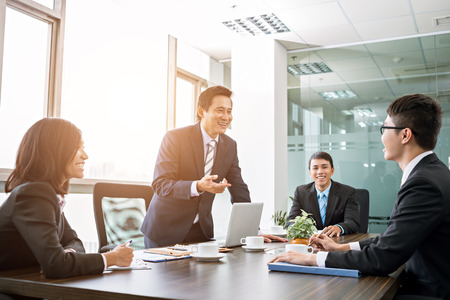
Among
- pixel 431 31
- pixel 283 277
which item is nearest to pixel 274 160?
pixel 431 31

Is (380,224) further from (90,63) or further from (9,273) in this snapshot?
(9,273)

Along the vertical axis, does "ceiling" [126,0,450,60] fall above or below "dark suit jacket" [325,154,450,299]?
above

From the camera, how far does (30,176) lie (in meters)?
1.56

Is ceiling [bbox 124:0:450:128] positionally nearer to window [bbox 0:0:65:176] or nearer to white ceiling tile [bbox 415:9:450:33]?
white ceiling tile [bbox 415:9:450:33]

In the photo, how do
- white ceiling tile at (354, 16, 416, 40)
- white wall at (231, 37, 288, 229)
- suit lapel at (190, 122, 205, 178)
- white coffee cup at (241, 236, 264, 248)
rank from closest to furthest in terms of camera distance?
white coffee cup at (241, 236, 264, 248) → suit lapel at (190, 122, 205, 178) → white ceiling tile at (354, 16, 416, 40) → white wall at (231, 37, 288, 229)

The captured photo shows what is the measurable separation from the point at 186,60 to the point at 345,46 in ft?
8.31

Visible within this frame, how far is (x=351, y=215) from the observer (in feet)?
11.4

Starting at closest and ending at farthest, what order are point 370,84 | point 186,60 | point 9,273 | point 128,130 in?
point 9,273
point 128,130
point 370,84
point 186,60

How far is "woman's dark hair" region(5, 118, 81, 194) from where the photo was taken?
1555 millimetres

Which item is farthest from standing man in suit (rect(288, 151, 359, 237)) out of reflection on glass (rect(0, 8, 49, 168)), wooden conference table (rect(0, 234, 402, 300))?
reflection on glass (rect(0, 8, 49, 168))

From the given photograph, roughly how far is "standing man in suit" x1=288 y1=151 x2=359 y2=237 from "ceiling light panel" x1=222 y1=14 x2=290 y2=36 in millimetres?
2489

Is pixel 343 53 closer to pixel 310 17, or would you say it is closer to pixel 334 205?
pixel 310 17

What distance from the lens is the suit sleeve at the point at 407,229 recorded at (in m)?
1.41

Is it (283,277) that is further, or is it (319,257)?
(319,257)
